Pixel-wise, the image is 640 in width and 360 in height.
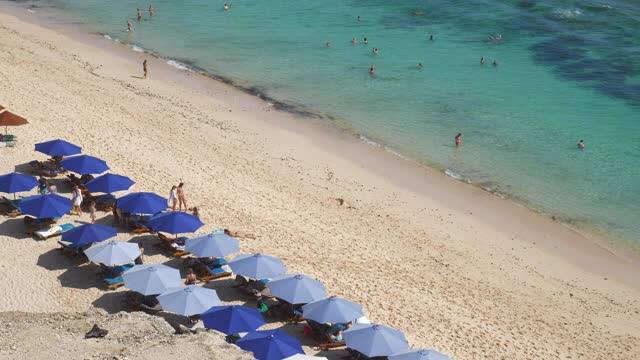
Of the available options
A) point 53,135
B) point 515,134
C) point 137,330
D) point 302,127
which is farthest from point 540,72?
point 137,330

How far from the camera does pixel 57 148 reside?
898 inches

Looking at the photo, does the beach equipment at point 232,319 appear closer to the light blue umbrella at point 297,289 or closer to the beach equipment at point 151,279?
the light blue umbrella at point 297,289

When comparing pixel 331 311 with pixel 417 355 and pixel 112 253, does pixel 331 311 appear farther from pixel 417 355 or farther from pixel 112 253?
pixel 112 253

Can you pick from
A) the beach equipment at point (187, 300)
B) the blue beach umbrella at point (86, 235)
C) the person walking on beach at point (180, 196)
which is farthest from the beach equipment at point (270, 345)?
the person walking on beach at point (180, 196)

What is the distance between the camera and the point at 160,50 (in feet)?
143

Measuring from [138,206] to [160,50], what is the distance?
25.3 meters

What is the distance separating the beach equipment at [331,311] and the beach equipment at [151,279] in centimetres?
310

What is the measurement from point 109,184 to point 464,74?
26.1 metres

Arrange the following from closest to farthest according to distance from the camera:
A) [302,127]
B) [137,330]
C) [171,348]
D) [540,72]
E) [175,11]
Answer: [171,348], [137,330], [302,127], [540,72], [175,11]

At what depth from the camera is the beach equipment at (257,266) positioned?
17578 millimetres

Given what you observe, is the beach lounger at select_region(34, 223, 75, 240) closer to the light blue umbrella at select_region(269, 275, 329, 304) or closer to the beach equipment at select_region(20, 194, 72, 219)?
the beach equipment at select_region(20, 194, 72, 219)

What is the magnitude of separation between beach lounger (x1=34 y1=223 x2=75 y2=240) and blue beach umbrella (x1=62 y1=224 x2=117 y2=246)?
104 cm

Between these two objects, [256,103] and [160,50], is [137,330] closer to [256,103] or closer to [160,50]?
[256,103]

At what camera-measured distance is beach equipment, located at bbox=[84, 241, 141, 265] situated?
17328mm
